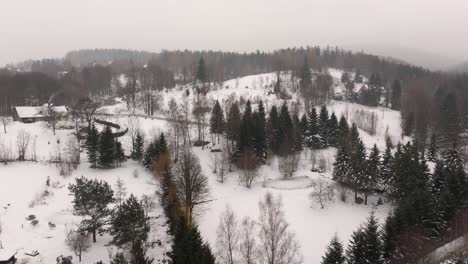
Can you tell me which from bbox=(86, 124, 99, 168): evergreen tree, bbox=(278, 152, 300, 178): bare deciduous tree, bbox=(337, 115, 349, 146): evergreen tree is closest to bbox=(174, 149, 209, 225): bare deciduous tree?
bbox=(278, 152, 300, 178): bare deciduous tree

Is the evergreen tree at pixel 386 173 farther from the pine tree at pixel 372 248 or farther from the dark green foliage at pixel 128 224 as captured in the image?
the dark green foliage at pixel 128 224

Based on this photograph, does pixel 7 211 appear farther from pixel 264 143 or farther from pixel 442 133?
pixel 442 133

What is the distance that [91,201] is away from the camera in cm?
2659

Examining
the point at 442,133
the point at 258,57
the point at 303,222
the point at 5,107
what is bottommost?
the point at 303,222

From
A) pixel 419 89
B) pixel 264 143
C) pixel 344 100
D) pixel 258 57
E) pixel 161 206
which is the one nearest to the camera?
pixel 161 206

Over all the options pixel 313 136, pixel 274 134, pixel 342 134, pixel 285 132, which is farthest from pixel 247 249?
pixel 342 134

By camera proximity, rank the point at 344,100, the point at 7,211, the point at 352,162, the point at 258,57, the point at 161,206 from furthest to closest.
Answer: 1. the point at 258,57
2. the point at 344,100
3. the point at 352,162
4. the point at 161,206
5. the point at 7,211

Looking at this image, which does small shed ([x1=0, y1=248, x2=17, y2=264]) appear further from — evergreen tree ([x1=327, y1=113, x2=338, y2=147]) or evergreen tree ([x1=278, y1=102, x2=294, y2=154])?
evergreen tree ([x1=327, y1=113, x2=338, y2=147])

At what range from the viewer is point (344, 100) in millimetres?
93375

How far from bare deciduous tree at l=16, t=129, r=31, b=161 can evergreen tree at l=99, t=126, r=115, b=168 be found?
391 inches

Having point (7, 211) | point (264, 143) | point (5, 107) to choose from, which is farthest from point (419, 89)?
point (5, 107)

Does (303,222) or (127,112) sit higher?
(127,112)

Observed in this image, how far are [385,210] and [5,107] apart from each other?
67.9 metres

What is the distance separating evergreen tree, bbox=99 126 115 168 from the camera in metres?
41.2
